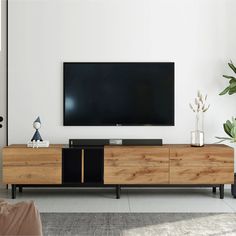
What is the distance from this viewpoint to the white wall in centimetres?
557

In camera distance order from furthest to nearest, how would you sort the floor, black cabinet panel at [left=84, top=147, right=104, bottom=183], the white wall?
1. the white wall
2. black cabinet panel at [left=84, top=147, right=104, bottom=183]
3. the floor

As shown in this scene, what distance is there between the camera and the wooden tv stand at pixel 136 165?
201 inches

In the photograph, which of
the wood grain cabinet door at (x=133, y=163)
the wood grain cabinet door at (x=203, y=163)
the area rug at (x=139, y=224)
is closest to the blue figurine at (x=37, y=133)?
the wood grain cabinet door at (x=133, y=163)

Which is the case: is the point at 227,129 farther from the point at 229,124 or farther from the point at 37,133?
the point at 37,133

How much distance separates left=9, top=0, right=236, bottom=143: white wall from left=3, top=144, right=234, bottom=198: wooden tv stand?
52cm

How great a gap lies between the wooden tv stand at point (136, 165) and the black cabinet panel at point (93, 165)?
6 centimetres

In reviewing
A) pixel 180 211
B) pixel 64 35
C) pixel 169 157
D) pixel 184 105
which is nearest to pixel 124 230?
pixel 180 211

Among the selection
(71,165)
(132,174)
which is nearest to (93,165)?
(71,165)

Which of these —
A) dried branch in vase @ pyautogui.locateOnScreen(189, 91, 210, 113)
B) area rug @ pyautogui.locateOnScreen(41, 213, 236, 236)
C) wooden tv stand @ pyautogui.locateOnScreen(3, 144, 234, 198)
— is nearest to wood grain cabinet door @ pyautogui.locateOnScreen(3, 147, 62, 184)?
wooden tv stand @ pyautogui.locateOnScreen(3, 144, 234, 198)

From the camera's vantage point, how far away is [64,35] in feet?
18.3

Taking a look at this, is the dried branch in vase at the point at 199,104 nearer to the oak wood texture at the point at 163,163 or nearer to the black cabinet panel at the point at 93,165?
the oak wood texture at the point at 163,163

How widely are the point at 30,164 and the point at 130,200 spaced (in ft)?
3.75

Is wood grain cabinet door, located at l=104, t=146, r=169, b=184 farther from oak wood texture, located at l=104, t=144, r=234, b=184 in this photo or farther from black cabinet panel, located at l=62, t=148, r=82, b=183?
black cabinet panel, located at l=62, t=148, r=82, b=183

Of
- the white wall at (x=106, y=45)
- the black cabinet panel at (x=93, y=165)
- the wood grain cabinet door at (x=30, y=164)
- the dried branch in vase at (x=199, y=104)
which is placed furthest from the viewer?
the white wall at (x=106, y=45)
